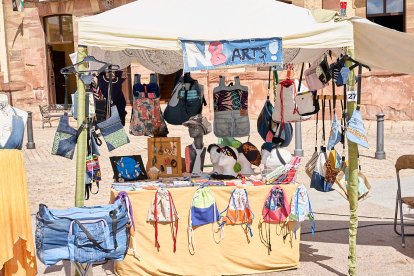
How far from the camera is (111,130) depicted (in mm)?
4848

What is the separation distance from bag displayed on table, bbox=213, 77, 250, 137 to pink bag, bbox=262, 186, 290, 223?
105cm

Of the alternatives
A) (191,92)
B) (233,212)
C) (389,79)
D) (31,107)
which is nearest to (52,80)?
(31,107)

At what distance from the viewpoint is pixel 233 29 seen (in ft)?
15.6

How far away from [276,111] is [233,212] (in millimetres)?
1367

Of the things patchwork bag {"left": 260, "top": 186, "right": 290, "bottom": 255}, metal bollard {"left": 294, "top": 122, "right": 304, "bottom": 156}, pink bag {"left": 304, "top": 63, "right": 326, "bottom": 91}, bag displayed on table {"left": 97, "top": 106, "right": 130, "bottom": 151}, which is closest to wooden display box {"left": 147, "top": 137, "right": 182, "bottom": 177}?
bag displayed on table {"left": 97, "top": 106, "right": 130, "bottom": 151}

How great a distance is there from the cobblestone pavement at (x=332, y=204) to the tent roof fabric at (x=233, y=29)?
199 cm

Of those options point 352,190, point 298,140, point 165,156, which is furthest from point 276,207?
point 298,140

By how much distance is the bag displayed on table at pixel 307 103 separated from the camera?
5.60 m

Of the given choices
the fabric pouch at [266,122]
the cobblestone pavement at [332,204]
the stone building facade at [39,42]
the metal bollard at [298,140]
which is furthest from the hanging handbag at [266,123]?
the stone building facade at [39,42]

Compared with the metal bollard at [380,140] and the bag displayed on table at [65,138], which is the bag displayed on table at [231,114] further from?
the metal bollard at [380,140]

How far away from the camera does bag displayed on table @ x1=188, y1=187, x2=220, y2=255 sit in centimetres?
497

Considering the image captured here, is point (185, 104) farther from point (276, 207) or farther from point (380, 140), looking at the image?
point (380, 140)

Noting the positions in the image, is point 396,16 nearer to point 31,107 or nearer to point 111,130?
point 31,107

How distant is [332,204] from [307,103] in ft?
9.18
